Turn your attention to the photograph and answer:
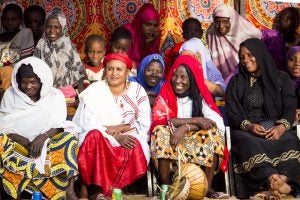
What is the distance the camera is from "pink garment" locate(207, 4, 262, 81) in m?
10.4

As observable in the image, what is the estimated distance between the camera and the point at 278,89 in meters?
8.79

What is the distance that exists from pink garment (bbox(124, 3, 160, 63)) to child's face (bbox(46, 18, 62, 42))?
113 centimetres

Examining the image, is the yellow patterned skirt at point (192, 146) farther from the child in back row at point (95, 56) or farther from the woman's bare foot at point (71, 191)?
the child in back row at point (95, 56)

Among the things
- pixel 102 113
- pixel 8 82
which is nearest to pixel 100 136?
pixel 102 113

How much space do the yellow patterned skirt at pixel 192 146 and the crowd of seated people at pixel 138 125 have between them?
11 millimetres

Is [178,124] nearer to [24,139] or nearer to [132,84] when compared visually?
[132,84]

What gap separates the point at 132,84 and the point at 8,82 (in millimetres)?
1616

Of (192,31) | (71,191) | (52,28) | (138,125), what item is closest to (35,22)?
(52,28)

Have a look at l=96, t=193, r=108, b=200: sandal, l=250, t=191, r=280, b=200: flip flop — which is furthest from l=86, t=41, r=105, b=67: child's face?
l=250, t=191, r=280, b=200: flip flop

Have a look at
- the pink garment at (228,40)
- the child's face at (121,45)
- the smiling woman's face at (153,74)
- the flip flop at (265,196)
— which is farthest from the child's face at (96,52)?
the flip flop at (265,196)

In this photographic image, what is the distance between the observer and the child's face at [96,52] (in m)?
9.71

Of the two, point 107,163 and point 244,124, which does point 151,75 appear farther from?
point 107,163

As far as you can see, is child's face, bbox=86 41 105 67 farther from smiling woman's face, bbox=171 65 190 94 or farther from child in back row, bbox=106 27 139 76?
smiling woman's face, bbox=171 65 190 94

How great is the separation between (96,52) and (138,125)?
1625mm
